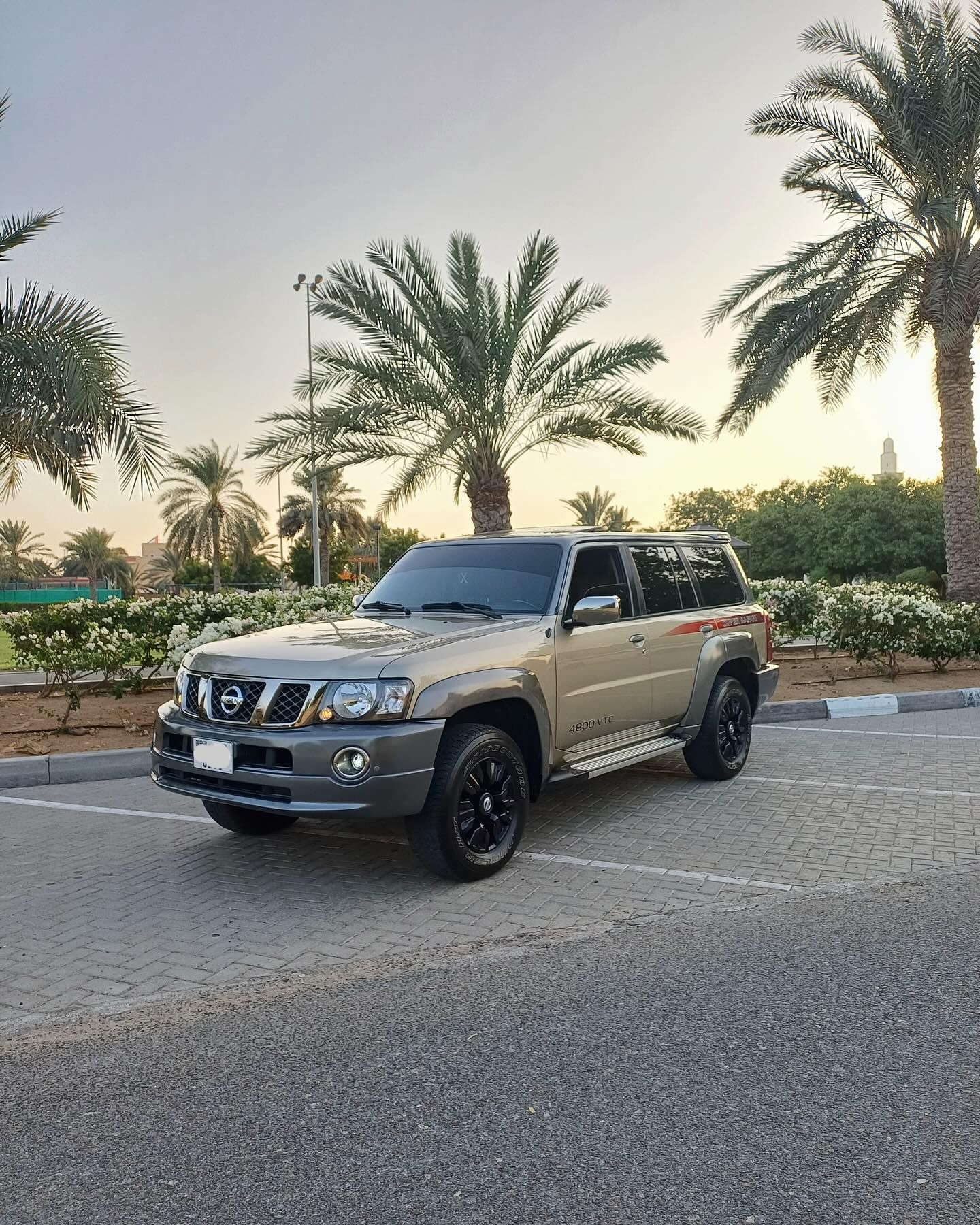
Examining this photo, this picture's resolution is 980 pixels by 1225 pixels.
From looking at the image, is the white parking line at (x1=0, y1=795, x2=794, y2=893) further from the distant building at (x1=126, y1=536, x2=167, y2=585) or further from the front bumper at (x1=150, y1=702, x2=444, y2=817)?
the distant building at (x1=126, y1=536, x2=167, y2=585)

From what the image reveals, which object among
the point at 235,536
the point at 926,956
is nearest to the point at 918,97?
the point at 926,956

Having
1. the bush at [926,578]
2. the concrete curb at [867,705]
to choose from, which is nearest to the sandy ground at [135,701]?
the concrete curb at [867,705]

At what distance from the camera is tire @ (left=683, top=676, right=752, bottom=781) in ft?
24.2

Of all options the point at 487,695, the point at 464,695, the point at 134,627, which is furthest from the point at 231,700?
the point at 134,627

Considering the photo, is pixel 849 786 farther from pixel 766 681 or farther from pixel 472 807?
pixel 472 807

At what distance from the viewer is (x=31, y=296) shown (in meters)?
11.3

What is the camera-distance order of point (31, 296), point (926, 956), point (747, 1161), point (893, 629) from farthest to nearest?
point (893, 629)
point (31, 296)
point (926, 956)
point (747, 1161)

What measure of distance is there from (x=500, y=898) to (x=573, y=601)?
198cm

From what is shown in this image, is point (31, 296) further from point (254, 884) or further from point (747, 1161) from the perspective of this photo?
point (747, 1161)

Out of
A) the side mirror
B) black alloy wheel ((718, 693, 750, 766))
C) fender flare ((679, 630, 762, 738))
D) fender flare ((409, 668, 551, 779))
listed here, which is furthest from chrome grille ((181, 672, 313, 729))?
black alloy wheel ((718, 693, 750, 766))

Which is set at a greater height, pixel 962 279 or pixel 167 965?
pixel 962 279

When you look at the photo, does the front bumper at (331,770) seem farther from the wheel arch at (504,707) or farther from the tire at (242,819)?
the tire at (242,819)

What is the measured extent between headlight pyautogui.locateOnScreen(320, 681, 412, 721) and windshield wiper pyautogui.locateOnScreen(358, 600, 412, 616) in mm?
1448

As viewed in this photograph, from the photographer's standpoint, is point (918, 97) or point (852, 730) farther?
point (918, 97)
